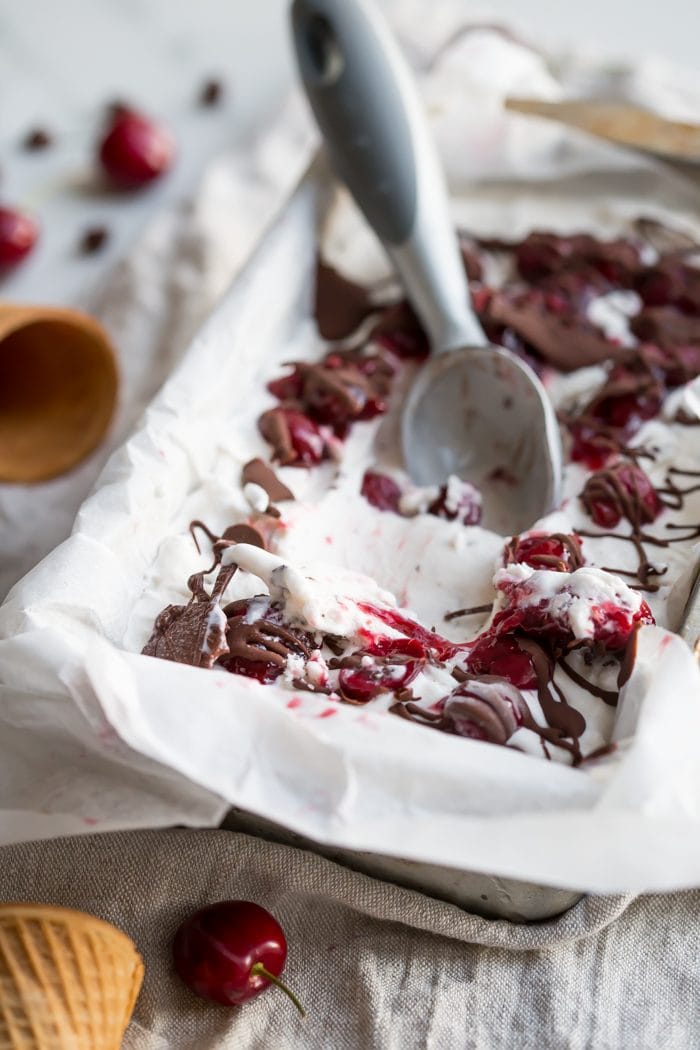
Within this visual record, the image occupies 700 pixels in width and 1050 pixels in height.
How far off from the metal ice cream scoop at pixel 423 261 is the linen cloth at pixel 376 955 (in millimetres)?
577

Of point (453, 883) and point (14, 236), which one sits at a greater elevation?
point (14, 236)

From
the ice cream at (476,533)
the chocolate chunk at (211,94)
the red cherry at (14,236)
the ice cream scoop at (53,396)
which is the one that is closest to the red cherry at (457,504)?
the ice cream at (476,533)

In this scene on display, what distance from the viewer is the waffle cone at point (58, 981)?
120 centimetres

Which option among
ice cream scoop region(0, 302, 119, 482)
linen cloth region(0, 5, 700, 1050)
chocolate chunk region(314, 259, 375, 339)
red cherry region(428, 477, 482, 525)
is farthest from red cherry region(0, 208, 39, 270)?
linen cloth region(0, 5, 700, 1050)

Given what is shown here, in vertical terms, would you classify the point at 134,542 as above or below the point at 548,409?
above

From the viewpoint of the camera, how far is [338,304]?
6.42 ft

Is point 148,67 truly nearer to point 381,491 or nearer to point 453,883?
point 381,491

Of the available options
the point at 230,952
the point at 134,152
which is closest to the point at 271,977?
the point at 230,952

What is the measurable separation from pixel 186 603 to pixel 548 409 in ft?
2.05

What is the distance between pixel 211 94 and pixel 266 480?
1.47 meters

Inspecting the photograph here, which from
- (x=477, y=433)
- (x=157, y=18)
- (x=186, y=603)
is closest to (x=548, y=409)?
(x=477, y=433)

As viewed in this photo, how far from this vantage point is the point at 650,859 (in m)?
1.12

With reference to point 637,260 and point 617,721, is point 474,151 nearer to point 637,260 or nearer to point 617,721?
point 637,260

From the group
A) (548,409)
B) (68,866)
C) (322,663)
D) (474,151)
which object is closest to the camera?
(322,663)
